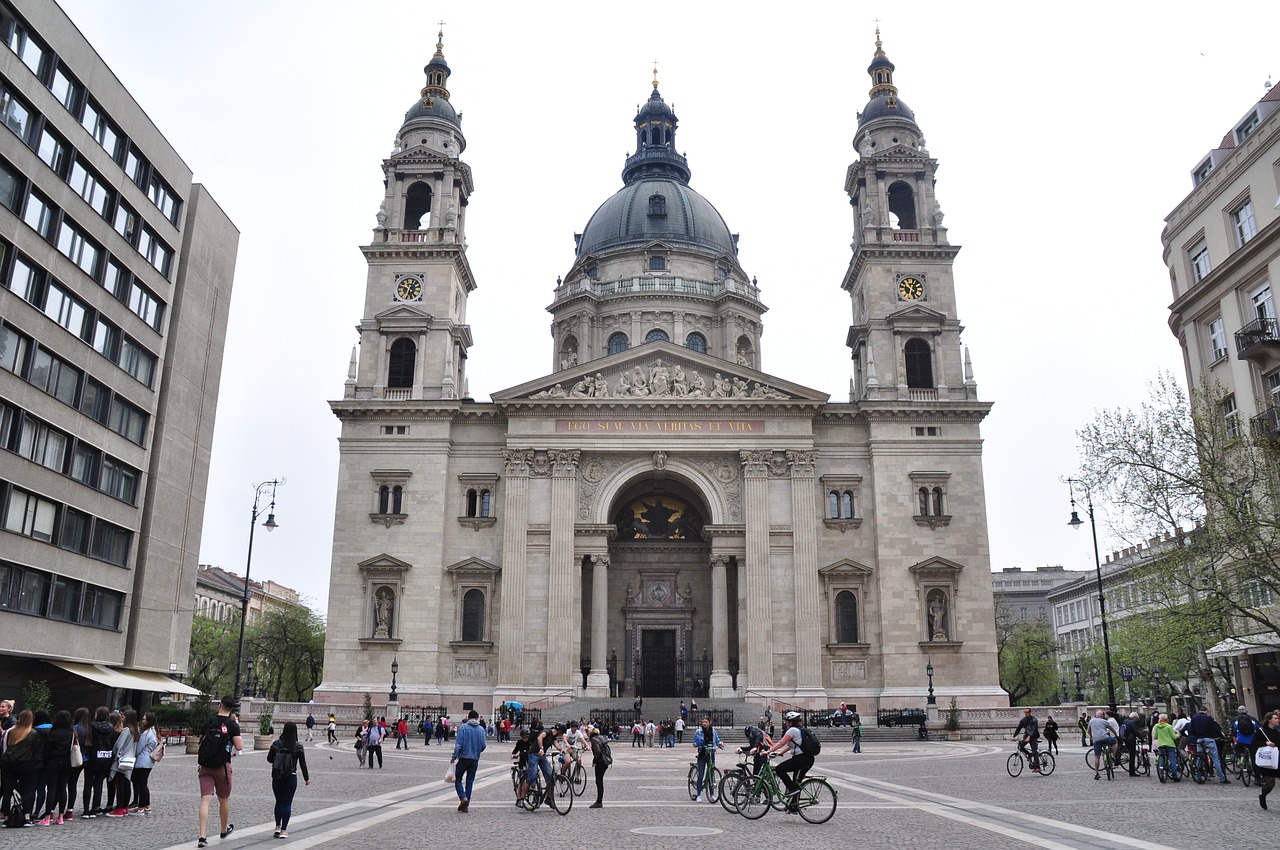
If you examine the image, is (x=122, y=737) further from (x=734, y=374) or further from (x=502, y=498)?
(x=734, y=374)

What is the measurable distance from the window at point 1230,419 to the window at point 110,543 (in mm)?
37079

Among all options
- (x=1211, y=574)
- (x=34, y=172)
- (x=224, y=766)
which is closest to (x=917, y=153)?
(x=1211, y=574)

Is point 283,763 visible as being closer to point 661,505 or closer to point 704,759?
point 704,759

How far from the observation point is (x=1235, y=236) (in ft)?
116

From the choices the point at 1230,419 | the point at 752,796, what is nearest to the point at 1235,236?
the point at 1230,419

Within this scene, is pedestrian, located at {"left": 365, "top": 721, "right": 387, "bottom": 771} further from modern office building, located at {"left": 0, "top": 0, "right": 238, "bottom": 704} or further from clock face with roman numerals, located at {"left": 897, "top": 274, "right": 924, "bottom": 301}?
clock face with roman numerals, located at {"left": 897, "top": 274, "right": 924, "bottom": 301}

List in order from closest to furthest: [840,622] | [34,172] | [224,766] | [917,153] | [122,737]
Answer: [224,766]
[122,737]
[34,172]
[840,622]
[917,153]

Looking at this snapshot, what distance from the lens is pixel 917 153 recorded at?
5759cm

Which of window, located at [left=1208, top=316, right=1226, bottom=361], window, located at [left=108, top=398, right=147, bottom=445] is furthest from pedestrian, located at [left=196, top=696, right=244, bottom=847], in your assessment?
window, located at [left=1208, top=316, right=1226, bottom=361]

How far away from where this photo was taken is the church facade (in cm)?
4934

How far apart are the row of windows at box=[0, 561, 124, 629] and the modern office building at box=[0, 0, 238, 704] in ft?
0.22

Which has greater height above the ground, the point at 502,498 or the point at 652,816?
the point at 502,498

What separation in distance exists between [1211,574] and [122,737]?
25.9 meters

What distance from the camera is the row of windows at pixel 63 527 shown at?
32.5 m
